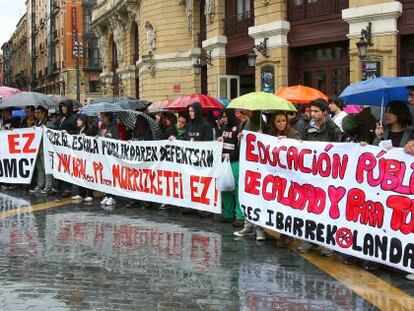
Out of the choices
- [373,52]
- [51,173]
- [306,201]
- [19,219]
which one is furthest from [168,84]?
[306,201]

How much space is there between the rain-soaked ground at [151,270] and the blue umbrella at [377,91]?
2.13 meters

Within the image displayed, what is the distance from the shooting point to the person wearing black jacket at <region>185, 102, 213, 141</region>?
10062 mm

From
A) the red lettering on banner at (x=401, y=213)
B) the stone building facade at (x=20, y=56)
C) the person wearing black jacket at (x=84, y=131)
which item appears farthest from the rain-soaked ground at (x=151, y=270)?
the stone building facade at (x=20, y=56)

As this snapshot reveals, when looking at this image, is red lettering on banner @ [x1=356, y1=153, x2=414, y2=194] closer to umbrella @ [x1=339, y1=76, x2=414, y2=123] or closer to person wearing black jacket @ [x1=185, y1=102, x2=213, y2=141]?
umbrella @ [x1=339, y1=76, x2=414, y2=123]

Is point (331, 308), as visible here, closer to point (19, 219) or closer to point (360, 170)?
point (360, 170)

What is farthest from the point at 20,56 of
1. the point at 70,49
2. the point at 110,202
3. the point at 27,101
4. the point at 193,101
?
the point at 110,202

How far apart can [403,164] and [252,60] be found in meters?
17.8

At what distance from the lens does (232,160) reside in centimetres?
922

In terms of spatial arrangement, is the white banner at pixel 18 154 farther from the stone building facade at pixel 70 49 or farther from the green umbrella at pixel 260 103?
the stone building facade at pixel 70 49

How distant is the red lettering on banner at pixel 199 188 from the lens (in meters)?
9.68

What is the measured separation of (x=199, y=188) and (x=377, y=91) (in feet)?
10.4

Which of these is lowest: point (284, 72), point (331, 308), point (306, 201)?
point (331, 308)

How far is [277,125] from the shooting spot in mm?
8094

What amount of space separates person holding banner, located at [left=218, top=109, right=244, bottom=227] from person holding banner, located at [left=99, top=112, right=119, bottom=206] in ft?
9.03
